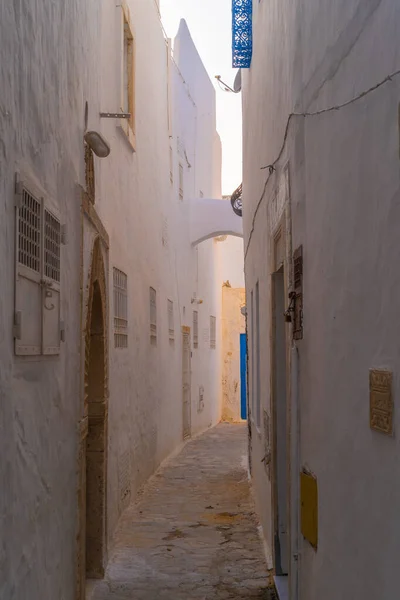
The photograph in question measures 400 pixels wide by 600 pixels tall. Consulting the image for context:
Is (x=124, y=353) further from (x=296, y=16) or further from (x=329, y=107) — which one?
(x=329, y=107)

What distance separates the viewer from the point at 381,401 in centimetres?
208

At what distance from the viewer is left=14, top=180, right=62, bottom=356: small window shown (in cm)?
300

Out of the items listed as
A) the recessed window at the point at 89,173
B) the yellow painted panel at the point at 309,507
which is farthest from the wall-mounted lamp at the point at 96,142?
the yellow painted panel at the point at 309,507

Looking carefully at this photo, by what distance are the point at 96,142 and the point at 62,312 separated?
1.39 m

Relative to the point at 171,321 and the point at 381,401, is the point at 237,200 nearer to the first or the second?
the point at 171,321

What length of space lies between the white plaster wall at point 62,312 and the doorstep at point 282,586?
1377 millimetres

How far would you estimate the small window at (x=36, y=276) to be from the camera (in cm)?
300

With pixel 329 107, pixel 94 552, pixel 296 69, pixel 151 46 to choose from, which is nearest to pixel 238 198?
pixel 151 46

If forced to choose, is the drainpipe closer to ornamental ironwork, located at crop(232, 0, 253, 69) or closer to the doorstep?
the doorstep

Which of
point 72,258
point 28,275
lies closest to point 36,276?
point 28,275

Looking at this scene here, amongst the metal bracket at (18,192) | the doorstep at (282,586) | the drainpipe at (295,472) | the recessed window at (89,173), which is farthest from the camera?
the recessed window at (89,173)

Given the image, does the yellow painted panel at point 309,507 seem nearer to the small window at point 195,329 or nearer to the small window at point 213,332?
the small window at point 195,329

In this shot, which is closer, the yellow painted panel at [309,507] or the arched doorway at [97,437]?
the yellow painted panel at [309,507]

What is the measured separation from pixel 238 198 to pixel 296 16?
426 inches
